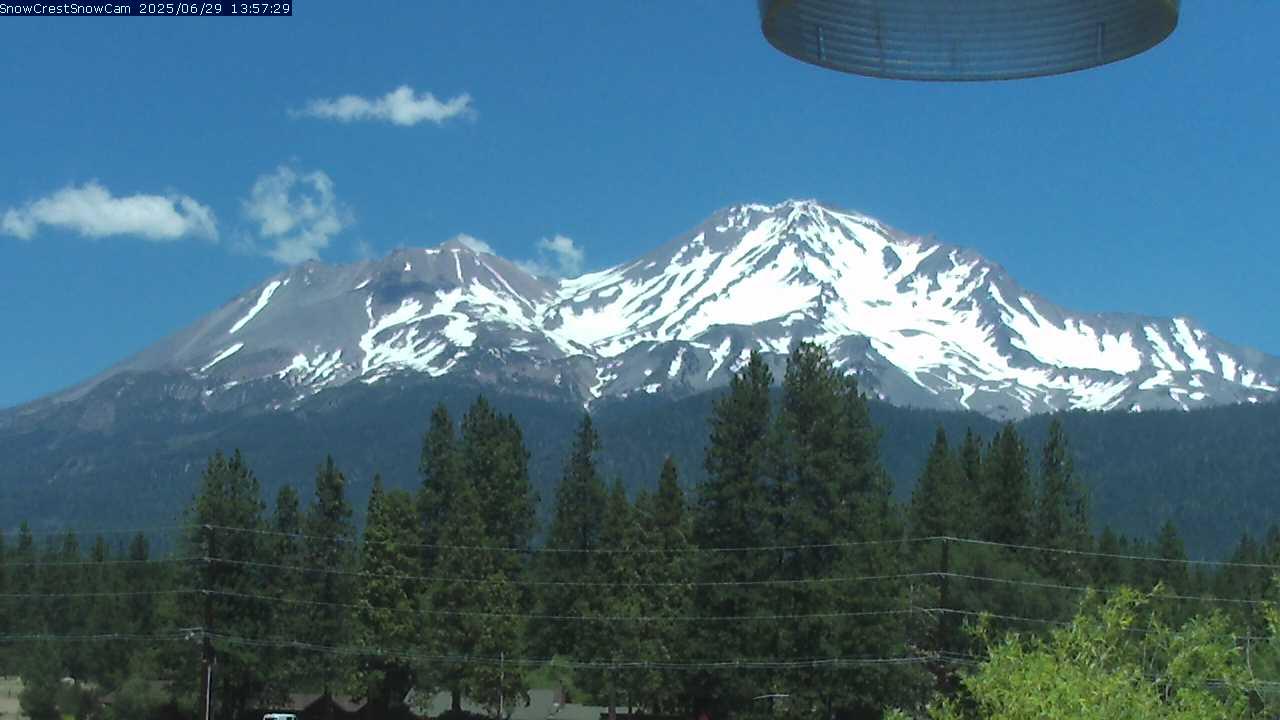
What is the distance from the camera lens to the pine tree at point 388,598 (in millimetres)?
88125

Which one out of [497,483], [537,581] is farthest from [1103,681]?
[497,483]

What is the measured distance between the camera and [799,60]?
6.04 meters

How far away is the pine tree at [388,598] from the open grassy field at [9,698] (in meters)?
33.7

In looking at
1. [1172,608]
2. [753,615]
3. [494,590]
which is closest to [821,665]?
[753,615]

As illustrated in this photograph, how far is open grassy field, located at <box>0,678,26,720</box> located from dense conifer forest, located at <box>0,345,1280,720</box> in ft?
16.0

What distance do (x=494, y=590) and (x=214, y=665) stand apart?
14937 mm

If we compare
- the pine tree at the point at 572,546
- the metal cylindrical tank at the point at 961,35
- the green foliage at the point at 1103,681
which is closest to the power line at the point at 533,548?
the pine tree at the point at 572,546

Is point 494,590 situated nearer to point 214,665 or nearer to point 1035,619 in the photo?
point 214,665

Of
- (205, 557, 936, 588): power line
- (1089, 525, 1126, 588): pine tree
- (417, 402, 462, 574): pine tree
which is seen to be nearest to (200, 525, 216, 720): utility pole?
(205, 557, 936, 588): power line

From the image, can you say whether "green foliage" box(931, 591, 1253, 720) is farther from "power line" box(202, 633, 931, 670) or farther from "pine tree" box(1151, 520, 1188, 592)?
"pine tree" box(1151, 520, 1188, 592)

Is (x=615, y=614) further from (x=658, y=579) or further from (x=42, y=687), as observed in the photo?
(x=42, y=687)

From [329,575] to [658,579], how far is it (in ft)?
53.9

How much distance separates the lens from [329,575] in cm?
9038

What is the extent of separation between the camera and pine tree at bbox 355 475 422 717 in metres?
88.1
